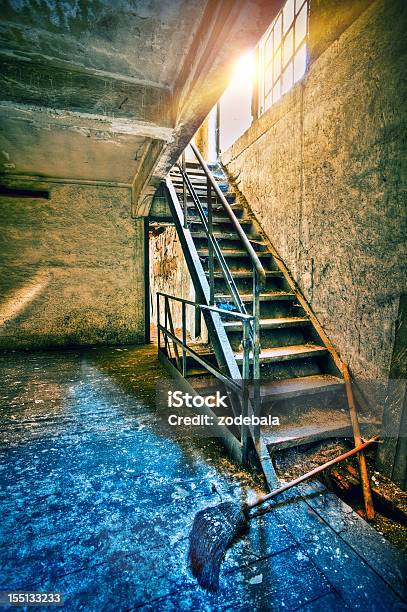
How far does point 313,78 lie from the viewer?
3.80m

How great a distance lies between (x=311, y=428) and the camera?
2709 millimetres

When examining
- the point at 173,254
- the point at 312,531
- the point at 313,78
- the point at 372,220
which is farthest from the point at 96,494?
the point at 173,254

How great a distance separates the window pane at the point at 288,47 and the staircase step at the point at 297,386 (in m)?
4.86

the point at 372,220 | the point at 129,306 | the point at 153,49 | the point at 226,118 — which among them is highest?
the point at 226,118

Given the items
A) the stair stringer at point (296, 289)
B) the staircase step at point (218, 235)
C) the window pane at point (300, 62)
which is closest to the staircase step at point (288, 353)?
the stair stringer at point (296, 289)

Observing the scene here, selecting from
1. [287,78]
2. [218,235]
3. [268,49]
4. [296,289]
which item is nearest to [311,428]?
[296,289]

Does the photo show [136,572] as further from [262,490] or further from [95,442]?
[95,442]

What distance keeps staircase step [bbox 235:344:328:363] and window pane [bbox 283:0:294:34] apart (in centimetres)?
495

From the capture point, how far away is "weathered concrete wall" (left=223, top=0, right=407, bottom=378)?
2717mm

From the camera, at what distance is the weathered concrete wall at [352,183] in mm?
2717

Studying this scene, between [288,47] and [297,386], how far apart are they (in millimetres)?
5200

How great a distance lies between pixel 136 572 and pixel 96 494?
66 centimetres

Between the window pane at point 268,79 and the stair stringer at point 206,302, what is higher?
the window pane at point 268,79

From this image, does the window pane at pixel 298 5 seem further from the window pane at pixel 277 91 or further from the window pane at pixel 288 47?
the window pane at pixel 277 91
